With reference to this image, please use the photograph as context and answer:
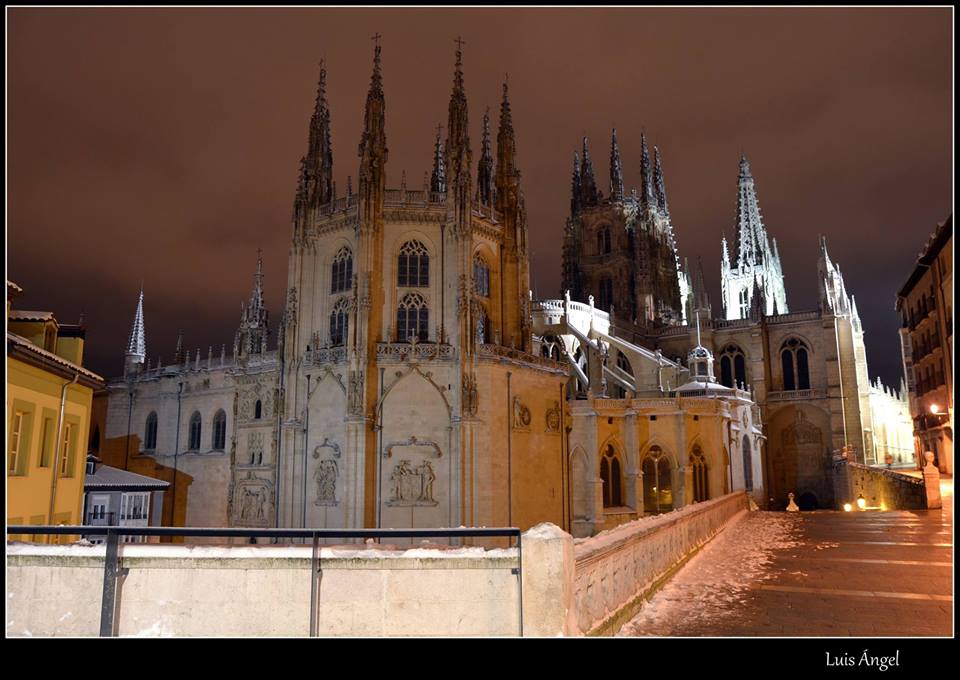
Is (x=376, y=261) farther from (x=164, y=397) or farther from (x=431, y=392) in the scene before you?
(x=164, y=397)

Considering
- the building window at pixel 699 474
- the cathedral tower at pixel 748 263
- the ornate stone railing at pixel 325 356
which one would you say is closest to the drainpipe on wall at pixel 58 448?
the ornate stone railing at pixel 325 356

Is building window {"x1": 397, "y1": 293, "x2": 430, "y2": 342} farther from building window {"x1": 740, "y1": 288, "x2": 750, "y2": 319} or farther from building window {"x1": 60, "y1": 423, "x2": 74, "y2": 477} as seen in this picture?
building window {"x1": 740, "y1": 288, "x2": 750, "y2": 319}

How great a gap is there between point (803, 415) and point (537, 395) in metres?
37.3

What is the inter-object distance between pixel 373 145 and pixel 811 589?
25615 mm

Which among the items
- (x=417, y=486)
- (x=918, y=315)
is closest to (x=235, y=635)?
(x=417, y=486)

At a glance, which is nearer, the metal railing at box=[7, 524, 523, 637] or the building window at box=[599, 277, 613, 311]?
the metal railing at box=[7, 524, 523, 637]

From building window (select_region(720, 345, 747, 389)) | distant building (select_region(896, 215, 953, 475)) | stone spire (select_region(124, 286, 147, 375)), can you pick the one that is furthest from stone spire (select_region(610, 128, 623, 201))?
stone spire (select_region(124, 286, 147, 375))

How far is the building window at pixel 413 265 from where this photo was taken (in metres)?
31.7

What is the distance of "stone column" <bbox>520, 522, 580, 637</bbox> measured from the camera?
6.89 m

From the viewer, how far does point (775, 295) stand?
9806cm

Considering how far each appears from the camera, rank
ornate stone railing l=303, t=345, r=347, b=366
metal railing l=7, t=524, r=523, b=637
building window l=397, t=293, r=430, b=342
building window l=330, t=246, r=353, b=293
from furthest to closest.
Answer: building window l=330, t=246, r=353, b=293 → building window l=397, t=293, r=430, b=342 → ornate stone railing l=303, t=345, r=347, b=366 → metal railing l=7, t=524, r=523, b=637

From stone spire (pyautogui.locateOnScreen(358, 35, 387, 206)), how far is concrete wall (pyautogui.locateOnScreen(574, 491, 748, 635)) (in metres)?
20.6

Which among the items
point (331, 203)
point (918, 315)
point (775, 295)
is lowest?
point (918, 315)

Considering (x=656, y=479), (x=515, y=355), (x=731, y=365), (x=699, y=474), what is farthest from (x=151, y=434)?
(x=731, y=365)
